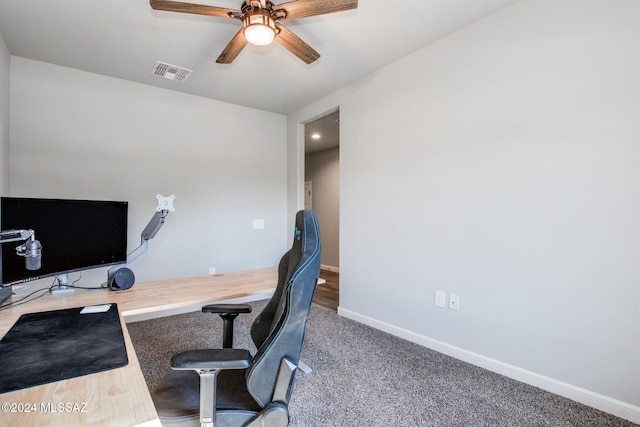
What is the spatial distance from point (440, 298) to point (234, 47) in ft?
8.30

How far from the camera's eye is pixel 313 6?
1.75 metres

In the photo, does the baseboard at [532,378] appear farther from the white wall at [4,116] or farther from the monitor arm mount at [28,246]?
the white wall at [4,116]

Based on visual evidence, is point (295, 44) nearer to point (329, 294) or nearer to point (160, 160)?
point (160, 160)

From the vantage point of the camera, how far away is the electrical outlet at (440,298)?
2.51 m

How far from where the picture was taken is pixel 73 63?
2902 mm

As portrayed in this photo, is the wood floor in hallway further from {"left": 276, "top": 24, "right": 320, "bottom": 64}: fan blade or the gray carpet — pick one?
{"left": 276, "top": 24, "right": 320, "bottom": 64}: fan blade

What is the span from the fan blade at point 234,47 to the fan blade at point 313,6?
349mm

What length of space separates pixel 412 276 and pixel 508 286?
2.58 feet

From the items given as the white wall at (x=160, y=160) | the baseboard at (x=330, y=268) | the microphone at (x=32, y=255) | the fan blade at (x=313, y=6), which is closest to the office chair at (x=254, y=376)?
the microphone at (x=32, y=255)

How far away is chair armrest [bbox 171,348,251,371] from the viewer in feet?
3.08

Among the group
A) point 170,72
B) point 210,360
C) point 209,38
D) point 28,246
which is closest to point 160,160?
point 170,72

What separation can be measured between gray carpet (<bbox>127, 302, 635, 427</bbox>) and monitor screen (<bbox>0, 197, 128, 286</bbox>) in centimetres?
94

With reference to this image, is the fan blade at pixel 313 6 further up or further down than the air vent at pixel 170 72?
further down

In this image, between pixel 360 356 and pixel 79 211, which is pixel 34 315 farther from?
pixel 360 356
